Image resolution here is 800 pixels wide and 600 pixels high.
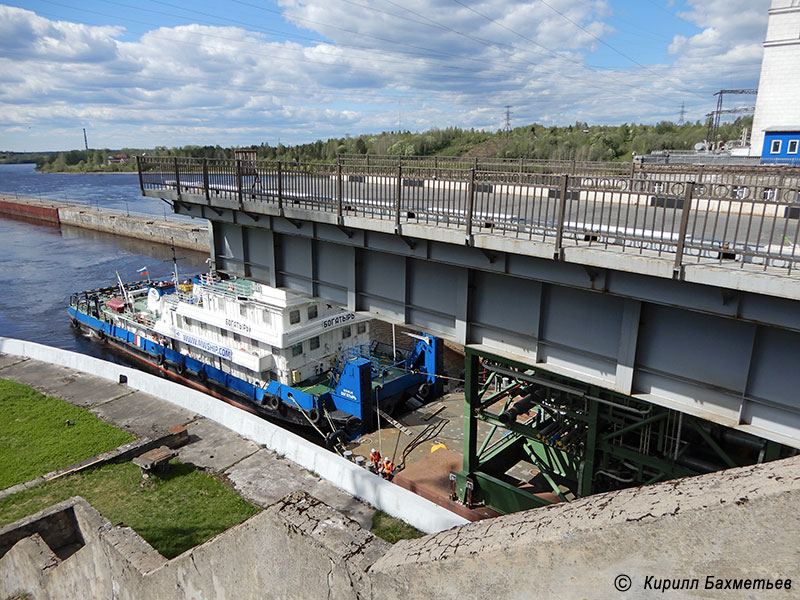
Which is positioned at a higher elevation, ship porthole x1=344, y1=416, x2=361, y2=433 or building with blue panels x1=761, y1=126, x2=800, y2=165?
building with blue panels x1=761, y1=126, x2=800, y2=165

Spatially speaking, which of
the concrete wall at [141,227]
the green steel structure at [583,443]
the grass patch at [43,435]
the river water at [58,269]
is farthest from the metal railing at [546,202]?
the concrete wall at [141,227]

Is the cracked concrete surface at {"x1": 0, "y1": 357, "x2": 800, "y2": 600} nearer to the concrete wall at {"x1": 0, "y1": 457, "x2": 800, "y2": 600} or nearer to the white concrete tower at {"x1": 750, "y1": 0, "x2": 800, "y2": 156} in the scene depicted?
the concrete wall at {"x1": 0, "y1": 457, "x2": 800, "y2": 600}

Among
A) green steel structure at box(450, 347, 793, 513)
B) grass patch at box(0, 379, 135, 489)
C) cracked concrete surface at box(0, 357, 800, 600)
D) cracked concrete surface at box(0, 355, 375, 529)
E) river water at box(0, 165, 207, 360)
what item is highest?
cracked concrete surface at box(0, 357, 800, 600)

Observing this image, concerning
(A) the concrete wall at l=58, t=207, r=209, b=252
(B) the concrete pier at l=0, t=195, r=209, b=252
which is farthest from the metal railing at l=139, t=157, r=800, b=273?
(B) the concrete pier at l=0, t=195, r=209, b=252

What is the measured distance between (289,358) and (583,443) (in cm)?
1252

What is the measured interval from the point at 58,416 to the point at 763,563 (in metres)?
18.7

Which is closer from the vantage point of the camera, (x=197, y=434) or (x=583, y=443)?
(x=583, y=443)

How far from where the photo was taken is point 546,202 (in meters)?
11.9

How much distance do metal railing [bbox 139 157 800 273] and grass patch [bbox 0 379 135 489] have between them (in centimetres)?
743

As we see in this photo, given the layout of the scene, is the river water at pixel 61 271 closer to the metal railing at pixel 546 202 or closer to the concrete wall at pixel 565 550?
the metal railing at pixel 546 202

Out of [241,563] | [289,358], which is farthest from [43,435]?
[241,563]

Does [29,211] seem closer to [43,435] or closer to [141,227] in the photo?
[141,227]

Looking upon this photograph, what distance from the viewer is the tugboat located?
20.5m

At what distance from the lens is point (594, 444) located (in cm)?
1129
